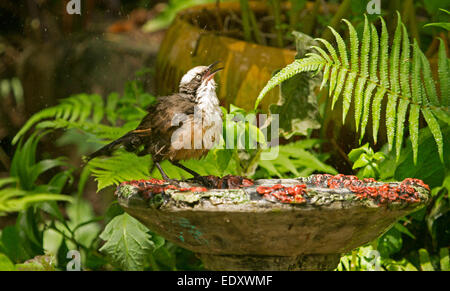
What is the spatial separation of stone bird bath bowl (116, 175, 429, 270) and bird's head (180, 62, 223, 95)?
0.19 m

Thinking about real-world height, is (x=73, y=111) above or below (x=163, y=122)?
above

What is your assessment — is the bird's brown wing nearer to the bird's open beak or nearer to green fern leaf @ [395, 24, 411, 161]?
the bird's open beak

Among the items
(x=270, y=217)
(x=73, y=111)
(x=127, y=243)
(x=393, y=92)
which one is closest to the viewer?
(x=270, y=217)

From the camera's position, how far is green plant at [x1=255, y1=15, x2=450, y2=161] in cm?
112

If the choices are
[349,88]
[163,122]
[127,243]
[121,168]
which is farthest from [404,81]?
[127,243]

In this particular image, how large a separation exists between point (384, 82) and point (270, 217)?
1.48 ft

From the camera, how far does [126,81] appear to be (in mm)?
1736

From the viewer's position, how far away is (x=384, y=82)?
115 cm

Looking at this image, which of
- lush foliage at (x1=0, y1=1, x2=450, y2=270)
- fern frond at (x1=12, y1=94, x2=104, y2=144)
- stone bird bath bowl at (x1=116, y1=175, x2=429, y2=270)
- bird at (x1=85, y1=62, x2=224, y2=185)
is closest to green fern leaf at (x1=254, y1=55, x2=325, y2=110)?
lush foliage at (x1=0, y1=1, x2=450, y2=270)

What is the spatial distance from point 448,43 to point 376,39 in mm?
777

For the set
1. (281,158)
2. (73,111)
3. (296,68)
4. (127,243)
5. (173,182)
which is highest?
(73,111)

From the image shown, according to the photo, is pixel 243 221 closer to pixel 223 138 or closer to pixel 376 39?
pixel 223 138

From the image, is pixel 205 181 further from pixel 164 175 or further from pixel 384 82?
pixel 384 82
